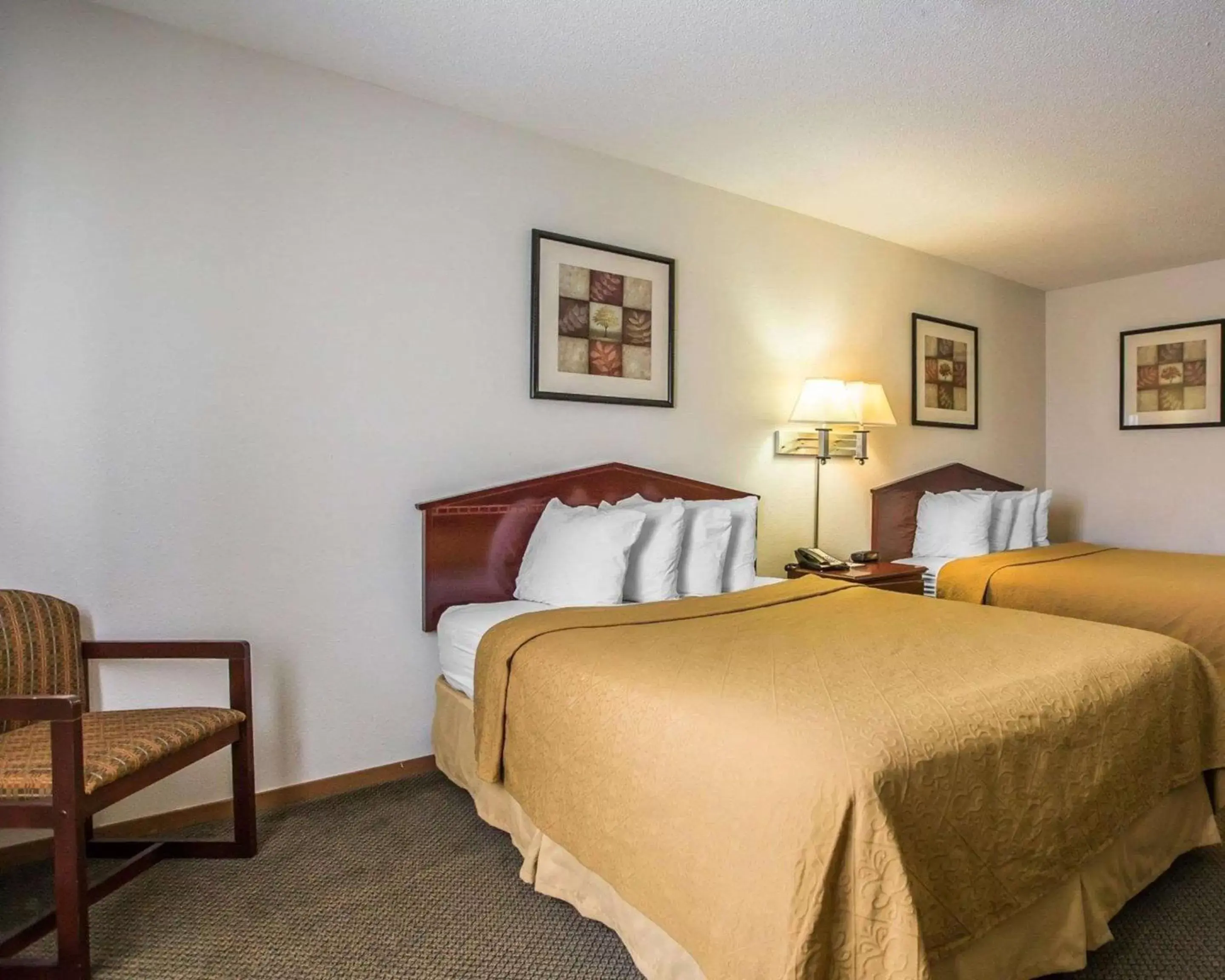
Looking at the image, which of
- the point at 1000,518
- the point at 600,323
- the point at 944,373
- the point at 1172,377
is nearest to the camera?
the point at 600,323

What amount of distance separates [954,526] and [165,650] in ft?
13.2

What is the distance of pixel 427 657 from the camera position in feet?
9.49

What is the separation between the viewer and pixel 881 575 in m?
3.56

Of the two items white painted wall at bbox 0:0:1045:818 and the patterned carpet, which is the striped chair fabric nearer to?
white painted wall at bbox 0:0:1045:818

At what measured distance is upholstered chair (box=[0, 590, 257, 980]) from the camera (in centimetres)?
158

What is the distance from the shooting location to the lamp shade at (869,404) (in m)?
3.99

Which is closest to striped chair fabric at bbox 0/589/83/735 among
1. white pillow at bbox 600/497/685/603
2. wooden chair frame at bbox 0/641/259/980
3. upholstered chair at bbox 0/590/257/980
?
upholstered chair at bbox 0/590/257/980

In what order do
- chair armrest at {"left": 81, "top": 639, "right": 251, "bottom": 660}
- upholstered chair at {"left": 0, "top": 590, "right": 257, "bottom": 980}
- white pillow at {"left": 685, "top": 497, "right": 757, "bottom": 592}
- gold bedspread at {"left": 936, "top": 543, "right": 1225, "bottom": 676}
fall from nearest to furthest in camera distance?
upholstered chair at {"left": 0, "top": 590, "right": 257, "bottom": 980} < chair armrest at {"left": 81, "top": 639, "right": 251, "bottom": 660} < gold bedspread at {"left": 936, "top": 543, "right": 1225, "bottom": 676} < white pillow at {"left": 685, "top": 497, "right": 757, "bottom": 592}

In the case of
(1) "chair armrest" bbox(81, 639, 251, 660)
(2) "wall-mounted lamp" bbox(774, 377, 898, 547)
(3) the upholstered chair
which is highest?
(2) "wall-mounted lamp" bbox(774, 377, 898, 547)

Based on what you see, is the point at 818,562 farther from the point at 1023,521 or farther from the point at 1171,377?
the point at 1171,377

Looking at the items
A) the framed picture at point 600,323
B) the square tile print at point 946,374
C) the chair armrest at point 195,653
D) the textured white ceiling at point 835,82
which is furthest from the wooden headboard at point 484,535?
the square tile print at point 946,374

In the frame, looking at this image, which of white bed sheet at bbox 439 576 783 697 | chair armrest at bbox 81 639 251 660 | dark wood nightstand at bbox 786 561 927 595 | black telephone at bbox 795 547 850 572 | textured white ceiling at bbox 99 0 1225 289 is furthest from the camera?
black telephone at bbox 795 547 850 572

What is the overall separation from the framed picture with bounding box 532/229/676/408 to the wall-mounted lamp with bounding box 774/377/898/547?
87cm

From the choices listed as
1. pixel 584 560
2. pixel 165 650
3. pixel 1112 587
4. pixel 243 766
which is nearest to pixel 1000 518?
pixel 1112 587
